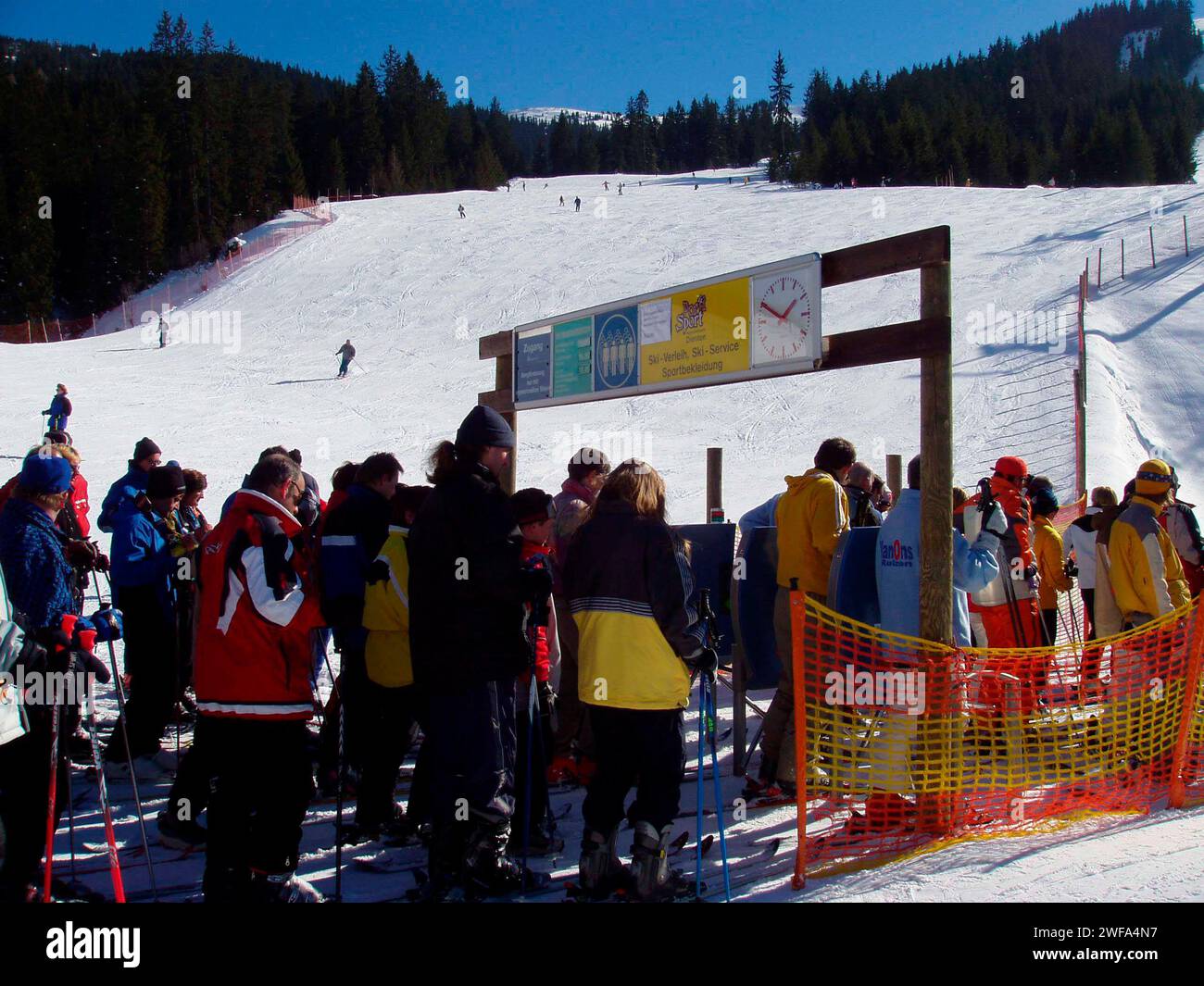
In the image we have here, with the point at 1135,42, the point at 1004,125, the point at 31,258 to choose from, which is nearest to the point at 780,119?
the point at 1004,125

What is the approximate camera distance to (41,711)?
3.55m

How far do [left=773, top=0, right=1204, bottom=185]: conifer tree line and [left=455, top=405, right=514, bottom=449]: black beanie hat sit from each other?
5772 cm

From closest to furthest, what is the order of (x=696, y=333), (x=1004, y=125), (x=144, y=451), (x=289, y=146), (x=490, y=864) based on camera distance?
(x=490, y=864) → (x=696, y=333) → (x=144, y=451) → (x=289, y=146) → (x=1004, y=125)

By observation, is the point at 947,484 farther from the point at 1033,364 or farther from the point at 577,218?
the point at 577,218

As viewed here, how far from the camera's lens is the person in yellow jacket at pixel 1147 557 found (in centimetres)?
546

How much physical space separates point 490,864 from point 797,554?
→ 7.54 feet

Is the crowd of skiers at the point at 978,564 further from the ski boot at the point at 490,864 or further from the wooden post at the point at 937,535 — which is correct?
the ski boot at the point at 490,864

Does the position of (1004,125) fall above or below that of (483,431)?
above

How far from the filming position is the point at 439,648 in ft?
12.4

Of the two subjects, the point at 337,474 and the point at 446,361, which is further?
the point at 446,361

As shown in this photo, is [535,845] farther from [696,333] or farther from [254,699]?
[696,333]

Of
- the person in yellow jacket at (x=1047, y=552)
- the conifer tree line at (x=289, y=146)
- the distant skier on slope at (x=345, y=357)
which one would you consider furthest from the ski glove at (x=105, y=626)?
the conifer tree line at (x=289, y=146)
